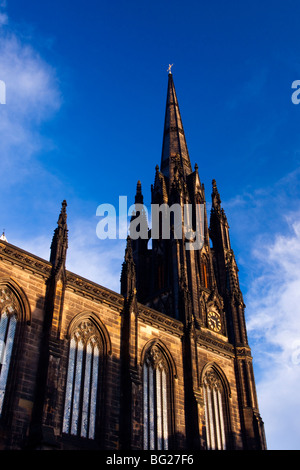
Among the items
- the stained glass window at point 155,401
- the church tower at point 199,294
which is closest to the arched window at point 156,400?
the stained glass window at point 155,401

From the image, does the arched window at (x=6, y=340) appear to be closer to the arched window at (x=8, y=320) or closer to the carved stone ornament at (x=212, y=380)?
the arched window at (x=8, y=320)

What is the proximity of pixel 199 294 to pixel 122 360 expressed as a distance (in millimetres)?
11066

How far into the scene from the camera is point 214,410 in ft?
99.8

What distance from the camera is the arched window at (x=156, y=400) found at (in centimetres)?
2577

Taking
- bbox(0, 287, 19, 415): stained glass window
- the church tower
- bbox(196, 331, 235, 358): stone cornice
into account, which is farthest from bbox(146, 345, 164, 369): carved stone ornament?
bbox(0, 287, 19, 415): stained glass window

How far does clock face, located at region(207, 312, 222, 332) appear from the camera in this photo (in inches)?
1394

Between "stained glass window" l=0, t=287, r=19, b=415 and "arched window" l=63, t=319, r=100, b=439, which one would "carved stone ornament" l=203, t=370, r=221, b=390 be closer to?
"arched window" l=63, t=319, r=100, b=439

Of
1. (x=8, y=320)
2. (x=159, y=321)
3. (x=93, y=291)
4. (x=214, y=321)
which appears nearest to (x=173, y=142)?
(x=214, y=321)

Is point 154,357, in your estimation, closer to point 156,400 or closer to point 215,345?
point 156,400

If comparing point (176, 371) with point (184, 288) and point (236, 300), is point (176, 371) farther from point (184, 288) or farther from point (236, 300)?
point (236, 300)

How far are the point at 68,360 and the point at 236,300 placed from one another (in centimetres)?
1713

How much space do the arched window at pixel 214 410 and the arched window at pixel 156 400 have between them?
343 centimetres

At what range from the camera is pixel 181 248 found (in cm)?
3628
